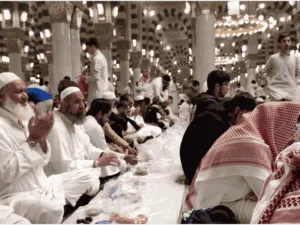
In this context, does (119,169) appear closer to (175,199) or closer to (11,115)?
→ (175,199)

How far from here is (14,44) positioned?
43.5ft

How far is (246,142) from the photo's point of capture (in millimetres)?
2148

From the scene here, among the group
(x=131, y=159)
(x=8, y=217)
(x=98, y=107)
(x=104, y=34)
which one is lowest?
(x=131, y=159)

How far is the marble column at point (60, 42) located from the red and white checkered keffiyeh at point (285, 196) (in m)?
8.08

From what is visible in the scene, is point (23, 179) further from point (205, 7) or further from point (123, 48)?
point (123, 48)

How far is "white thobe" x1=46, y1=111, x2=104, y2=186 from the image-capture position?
3.32 meters

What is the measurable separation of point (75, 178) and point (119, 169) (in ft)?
3.15

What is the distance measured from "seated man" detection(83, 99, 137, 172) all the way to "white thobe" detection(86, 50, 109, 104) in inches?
92.1

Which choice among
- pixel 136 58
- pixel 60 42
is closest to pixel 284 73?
pixel 60 42

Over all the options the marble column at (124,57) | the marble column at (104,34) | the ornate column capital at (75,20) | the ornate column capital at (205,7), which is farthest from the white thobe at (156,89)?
the marble column at (124,57)

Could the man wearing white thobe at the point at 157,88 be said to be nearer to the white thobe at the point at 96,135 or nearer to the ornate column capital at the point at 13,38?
the white thobe at the point at 96,135

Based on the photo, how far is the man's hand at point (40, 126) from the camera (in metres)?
2.39

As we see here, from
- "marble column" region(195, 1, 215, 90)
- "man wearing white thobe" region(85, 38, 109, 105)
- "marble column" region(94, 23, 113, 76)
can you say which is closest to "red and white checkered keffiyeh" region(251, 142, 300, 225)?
"man wearing white thobe" region(85, 38, 109, 105)

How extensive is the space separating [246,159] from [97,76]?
17.0ft
